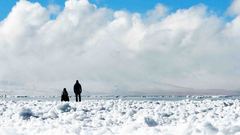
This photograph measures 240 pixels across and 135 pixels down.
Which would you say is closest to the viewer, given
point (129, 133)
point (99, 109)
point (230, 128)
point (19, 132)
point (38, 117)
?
point (230, 128)

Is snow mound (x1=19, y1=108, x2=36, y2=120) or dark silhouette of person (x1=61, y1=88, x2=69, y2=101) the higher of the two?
dark silhouette of person (x1=61, y1=88, x2=69, y2=101)

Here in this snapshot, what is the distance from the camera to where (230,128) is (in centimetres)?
958

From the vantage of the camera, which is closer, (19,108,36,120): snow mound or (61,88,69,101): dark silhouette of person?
(19,108,36,120): snow mound

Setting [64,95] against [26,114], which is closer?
[26,114]

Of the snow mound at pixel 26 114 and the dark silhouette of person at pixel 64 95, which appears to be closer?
the snow mound at pixel 26 114

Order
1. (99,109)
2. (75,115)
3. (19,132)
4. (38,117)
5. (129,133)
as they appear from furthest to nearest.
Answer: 1. (99,109)
2. (38,117)
3. (75,115)
4. (19,132)
5. (129,133)

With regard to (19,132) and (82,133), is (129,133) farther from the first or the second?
(19,132)

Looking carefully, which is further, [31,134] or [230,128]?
[31,134]

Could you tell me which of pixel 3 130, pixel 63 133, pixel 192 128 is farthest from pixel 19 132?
pixel 192 128

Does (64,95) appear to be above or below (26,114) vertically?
above

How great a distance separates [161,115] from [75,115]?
3.18 metres

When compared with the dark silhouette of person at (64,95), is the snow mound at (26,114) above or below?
below

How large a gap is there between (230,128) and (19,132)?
4891mm

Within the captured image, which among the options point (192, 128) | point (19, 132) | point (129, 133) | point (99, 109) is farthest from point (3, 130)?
point (99, 109)
